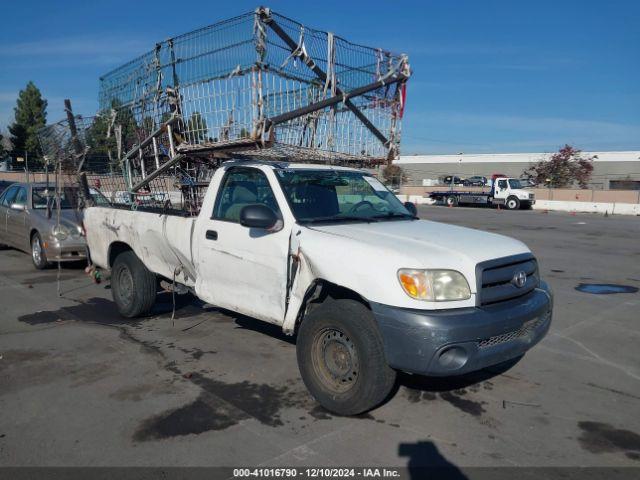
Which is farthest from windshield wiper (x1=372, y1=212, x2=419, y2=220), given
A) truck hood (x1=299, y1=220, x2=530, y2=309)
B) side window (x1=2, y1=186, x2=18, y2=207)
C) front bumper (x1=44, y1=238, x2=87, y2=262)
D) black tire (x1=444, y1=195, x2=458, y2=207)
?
black tire (x1=444, y1=195, x2=458, y2=207)

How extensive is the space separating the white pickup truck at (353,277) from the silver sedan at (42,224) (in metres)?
4.73

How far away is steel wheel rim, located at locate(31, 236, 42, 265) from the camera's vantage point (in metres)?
9.87

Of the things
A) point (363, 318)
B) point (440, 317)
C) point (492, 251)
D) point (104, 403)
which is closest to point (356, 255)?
point (363, 318)

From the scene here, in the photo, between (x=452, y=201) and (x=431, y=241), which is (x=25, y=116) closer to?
(x=452, y=201)

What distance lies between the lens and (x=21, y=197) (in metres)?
10.8

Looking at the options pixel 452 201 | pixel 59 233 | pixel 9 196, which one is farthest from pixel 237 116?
pixel 452 201

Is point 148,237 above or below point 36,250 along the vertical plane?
above

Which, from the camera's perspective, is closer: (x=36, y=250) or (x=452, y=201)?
(x=36, y=250)

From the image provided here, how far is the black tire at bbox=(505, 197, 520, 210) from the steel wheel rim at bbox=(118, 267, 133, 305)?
3222 centimetres

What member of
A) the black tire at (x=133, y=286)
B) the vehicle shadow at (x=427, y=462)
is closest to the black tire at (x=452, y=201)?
the black tire at (x=133, y=286)

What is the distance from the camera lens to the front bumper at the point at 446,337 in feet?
11.2

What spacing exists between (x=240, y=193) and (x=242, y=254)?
0.69 meters

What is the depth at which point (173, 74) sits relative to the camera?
20.1 ft

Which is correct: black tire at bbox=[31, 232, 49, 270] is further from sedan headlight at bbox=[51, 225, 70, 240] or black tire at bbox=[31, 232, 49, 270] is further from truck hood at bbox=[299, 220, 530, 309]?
truck hood at bbox=[299, 220, 530, 309]
